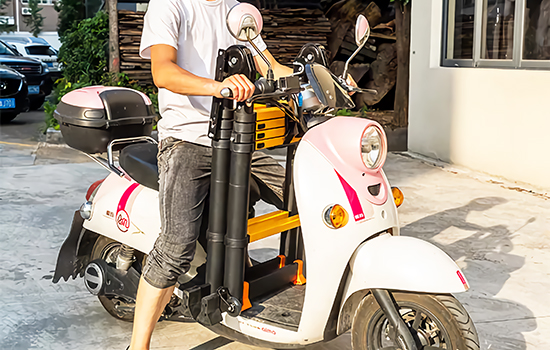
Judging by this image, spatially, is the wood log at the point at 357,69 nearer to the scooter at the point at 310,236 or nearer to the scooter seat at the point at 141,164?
the scooter seat at the point at 141,164

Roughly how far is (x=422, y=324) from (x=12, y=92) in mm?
10045

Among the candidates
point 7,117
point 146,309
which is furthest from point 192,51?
point 7,117

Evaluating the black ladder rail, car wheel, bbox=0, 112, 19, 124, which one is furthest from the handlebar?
car wheel, bbox=0, 112, 19, 124

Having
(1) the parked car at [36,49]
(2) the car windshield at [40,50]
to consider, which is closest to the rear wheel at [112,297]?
(1) the parked car at [36,49]

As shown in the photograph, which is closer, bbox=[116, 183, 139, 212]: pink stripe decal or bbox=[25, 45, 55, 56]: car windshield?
bbox=[116, 183, 139, 212]: pink stripe decal

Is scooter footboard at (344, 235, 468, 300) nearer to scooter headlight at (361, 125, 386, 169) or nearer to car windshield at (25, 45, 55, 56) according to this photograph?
scooter headlight at (361, 125, 386, 169)

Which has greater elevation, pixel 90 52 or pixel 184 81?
pixel 90 52

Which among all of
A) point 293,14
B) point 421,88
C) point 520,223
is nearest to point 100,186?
point 520,223

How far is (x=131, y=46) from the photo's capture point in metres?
9.70

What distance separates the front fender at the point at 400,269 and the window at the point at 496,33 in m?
4.48

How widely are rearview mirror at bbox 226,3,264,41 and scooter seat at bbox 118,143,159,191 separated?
79 cm

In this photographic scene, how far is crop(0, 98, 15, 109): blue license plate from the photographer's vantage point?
10594 mm

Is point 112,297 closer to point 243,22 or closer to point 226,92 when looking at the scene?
point 226,92

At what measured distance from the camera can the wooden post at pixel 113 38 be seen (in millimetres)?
9402
